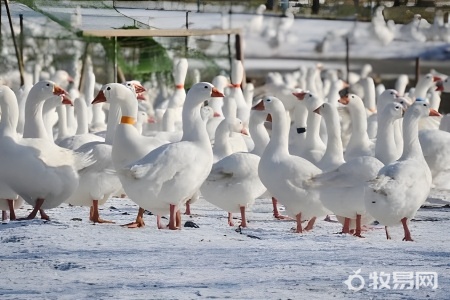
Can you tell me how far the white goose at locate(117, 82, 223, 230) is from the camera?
29.2 ft

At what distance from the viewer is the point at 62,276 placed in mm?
6980

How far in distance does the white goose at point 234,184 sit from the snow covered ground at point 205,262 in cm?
39

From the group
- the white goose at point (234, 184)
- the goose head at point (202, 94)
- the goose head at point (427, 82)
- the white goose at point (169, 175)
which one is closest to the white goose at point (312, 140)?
the white goose at point (234, 184)

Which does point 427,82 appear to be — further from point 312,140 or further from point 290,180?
point 290,180

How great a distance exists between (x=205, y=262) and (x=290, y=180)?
2.00 m

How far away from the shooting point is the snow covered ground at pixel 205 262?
261 inches

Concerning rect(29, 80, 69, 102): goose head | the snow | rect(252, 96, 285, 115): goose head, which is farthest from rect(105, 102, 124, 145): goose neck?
rect(252, 96, 285, 115): goose head

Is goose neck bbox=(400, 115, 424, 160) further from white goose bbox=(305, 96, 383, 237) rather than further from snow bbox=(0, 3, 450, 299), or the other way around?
snow bbox=(0, 3, 450, 299)

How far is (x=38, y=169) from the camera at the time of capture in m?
9.01

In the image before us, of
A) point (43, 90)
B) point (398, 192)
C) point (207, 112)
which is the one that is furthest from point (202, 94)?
point (207, 112)

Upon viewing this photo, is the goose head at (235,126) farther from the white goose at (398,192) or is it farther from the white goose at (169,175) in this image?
the white goose at (398,192)

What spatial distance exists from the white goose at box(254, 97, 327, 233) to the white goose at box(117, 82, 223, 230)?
0.48 m

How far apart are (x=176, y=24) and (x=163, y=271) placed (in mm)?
10189

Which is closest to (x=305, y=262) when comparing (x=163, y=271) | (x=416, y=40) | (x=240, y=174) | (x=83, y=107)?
(x=163, y=271)
